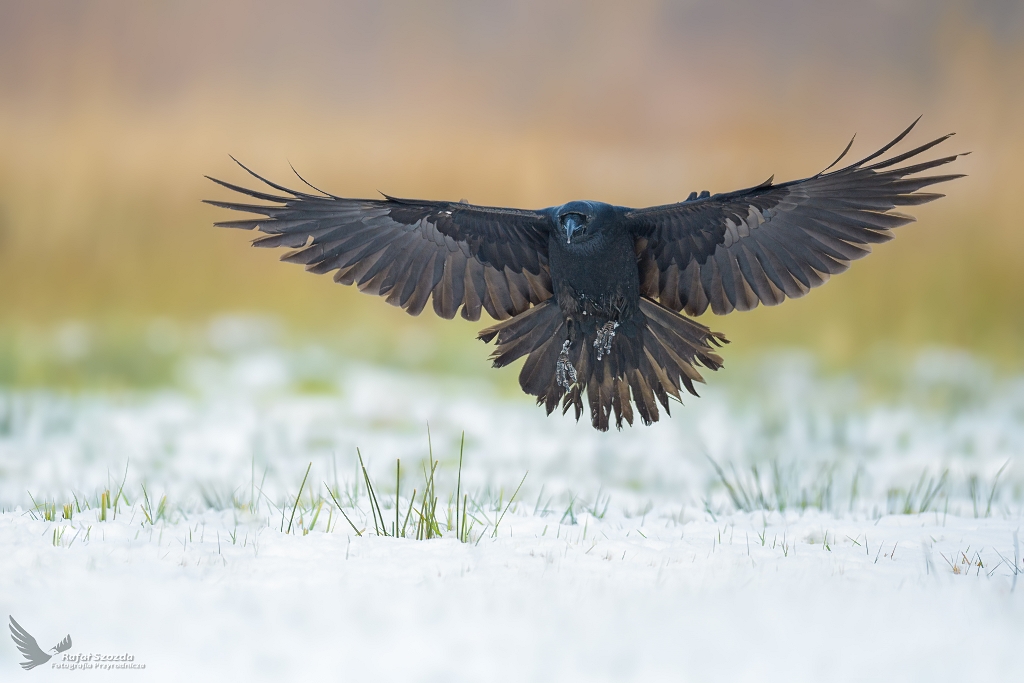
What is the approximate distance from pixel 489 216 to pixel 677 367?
4.42 feet

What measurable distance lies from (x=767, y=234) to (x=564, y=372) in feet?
4.40

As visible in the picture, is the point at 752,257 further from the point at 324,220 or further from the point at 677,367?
the point at 324,220

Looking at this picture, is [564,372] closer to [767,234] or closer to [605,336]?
[605,336]

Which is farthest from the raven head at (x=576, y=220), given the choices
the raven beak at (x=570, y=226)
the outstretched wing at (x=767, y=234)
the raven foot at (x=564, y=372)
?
the raven foot at (x=564, y=372)

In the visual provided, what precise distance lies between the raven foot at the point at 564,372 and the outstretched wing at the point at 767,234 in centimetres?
62

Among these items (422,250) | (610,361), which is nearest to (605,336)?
(610,361)

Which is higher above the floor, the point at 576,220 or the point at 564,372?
the point at 576,220

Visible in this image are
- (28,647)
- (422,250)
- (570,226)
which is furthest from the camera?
(422,250)

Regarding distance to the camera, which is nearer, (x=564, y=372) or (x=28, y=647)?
(x=28, y=647)

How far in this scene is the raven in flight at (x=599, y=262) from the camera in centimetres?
426

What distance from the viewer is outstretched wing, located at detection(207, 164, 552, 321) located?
14.9 feet

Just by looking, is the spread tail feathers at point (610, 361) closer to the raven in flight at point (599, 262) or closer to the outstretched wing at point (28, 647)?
the raven in flight at point (599, 262)

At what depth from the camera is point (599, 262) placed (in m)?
4.27

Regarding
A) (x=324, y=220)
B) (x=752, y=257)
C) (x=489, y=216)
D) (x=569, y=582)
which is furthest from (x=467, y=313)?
(x=569, y=582)
